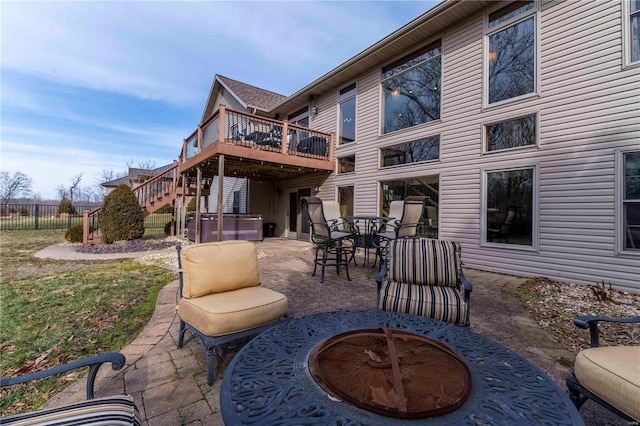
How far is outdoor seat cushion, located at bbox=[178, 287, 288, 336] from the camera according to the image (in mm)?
2037

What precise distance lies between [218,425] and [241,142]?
726cm

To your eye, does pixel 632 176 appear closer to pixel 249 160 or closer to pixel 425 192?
pixel 425 192

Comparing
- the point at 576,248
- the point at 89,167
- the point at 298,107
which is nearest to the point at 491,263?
the point at 576,248

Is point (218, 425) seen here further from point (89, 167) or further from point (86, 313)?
point (89, 167)

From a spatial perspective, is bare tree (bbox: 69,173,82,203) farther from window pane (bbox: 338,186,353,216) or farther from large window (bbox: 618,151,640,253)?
large window (bbox: 618,151,640,253)

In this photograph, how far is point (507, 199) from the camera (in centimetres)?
559

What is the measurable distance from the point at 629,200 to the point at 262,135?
828 cm

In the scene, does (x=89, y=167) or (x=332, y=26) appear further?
(x=89, y=167)

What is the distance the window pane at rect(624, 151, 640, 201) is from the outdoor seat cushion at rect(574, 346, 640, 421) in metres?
4.30

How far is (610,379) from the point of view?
1.36m

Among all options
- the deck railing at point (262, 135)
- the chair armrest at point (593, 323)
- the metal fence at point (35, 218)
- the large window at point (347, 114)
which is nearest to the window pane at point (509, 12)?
the large window at point (347, 114)

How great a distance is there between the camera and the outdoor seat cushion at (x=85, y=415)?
102 cm

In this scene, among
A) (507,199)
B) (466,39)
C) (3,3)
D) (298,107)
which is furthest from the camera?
(298,107)

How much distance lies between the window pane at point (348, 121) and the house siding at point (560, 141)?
301 cm
